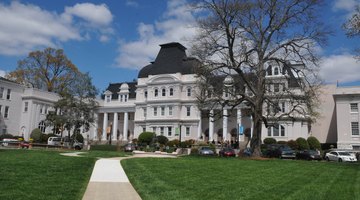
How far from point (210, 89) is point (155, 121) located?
36.7 metres

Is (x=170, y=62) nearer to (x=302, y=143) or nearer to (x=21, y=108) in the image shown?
(x=21, y=108)

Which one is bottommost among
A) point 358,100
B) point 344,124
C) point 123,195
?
point 123,195

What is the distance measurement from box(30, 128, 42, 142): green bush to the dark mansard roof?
78.2 feet

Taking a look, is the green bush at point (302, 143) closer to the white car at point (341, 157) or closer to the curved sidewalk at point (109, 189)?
the white car at point (341, 157)

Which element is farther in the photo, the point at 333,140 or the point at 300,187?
the point at 333,140

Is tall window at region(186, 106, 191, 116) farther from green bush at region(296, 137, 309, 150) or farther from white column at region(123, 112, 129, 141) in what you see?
green bush at region(296, 137, 309, 150)

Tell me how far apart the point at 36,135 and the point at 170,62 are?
1133 inches

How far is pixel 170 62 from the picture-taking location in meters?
71.6

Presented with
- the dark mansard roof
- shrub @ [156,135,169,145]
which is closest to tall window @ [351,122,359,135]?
the dark mansard roof

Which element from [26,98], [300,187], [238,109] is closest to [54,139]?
[26,98]

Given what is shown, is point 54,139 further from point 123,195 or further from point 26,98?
point 123,195

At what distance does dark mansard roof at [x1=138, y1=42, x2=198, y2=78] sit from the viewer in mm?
70500

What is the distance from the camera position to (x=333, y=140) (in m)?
62.8

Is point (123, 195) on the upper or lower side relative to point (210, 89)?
lower
